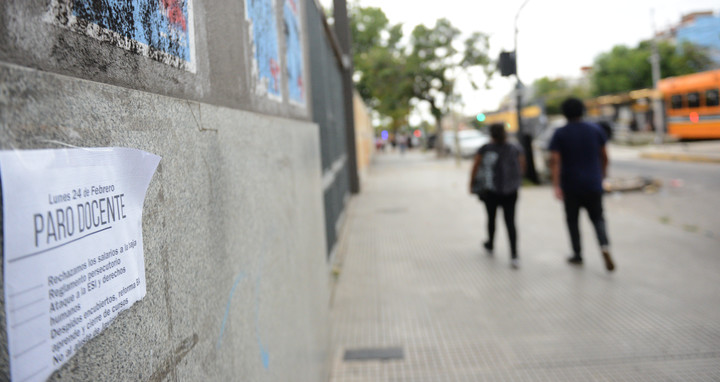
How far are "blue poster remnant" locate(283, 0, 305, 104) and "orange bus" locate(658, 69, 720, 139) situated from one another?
26.8 m

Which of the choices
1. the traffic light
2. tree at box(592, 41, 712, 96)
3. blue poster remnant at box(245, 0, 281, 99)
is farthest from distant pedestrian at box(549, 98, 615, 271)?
tree at box(592, 41, 712, 96)

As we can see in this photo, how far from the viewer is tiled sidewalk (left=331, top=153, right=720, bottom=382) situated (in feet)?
13.0

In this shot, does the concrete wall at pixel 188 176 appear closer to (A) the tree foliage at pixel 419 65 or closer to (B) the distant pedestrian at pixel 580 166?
(B) the distant pedestrian at pixel 580 166

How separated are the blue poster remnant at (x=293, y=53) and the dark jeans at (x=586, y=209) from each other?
145 inches

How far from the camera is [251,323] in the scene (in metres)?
2.01

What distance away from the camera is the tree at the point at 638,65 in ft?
159

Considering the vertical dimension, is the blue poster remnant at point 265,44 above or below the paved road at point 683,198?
above

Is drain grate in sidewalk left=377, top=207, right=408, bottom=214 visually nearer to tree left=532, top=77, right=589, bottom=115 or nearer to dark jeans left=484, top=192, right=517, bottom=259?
dark jeans left=484, top=192, right=517, bottom=259

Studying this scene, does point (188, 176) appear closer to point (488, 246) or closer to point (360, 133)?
point (488, 246)

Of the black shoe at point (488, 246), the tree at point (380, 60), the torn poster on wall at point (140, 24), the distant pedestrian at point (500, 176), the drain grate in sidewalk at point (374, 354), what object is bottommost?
the drain grate in sidewalk at point (374, 354)

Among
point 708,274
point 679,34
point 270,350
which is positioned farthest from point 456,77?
point 679,34

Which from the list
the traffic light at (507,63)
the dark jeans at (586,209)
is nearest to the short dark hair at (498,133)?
the dark jeans at (586,209)

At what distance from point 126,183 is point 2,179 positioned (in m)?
0.36

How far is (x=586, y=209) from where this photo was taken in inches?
252
